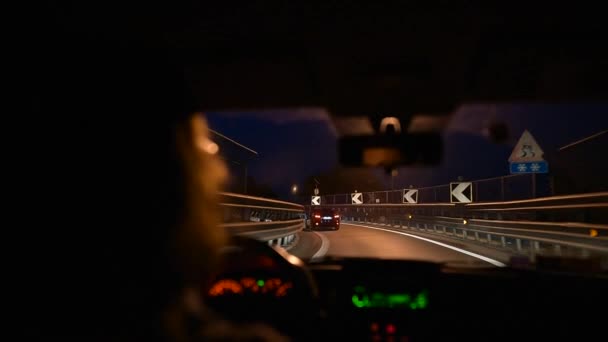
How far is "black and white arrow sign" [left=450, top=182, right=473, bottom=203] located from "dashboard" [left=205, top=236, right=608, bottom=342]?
62.5 ft

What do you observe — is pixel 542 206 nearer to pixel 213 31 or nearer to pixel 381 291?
pixel 381 291

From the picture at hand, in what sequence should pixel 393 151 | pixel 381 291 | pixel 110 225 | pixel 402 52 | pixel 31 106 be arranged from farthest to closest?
pixel 393 151, pixel 381 291, pixel 402 52, pixel 31 106, pixel 110 225

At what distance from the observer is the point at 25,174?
1588 millimetres

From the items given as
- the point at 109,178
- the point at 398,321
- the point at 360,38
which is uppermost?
the point at 360,38

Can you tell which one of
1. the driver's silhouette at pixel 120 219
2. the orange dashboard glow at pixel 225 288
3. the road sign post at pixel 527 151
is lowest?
the orange dashboard glow at pixel 225 288

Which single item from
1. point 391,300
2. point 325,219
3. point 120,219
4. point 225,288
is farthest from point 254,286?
point 325,219

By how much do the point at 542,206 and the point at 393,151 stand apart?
1294 centimetres

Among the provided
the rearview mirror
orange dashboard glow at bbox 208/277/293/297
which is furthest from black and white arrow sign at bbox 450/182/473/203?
orange dashboard glow at bbox 208/277/293/297

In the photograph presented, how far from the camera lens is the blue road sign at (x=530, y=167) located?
16.0 m

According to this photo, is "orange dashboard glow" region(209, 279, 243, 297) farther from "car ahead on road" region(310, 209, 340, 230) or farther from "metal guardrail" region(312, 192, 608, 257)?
"car ahead on road" region(310, 209, 340, 230)

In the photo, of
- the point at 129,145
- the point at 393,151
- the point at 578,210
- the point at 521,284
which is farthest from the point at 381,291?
the point at 578,210

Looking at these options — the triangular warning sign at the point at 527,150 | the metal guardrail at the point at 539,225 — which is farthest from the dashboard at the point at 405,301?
the triangular warning sign at the point at 527,150

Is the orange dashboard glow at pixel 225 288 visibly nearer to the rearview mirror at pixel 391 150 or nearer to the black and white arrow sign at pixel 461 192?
the rearview mirror at pixel 391 150

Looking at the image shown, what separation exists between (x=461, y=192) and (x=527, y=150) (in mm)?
9126
